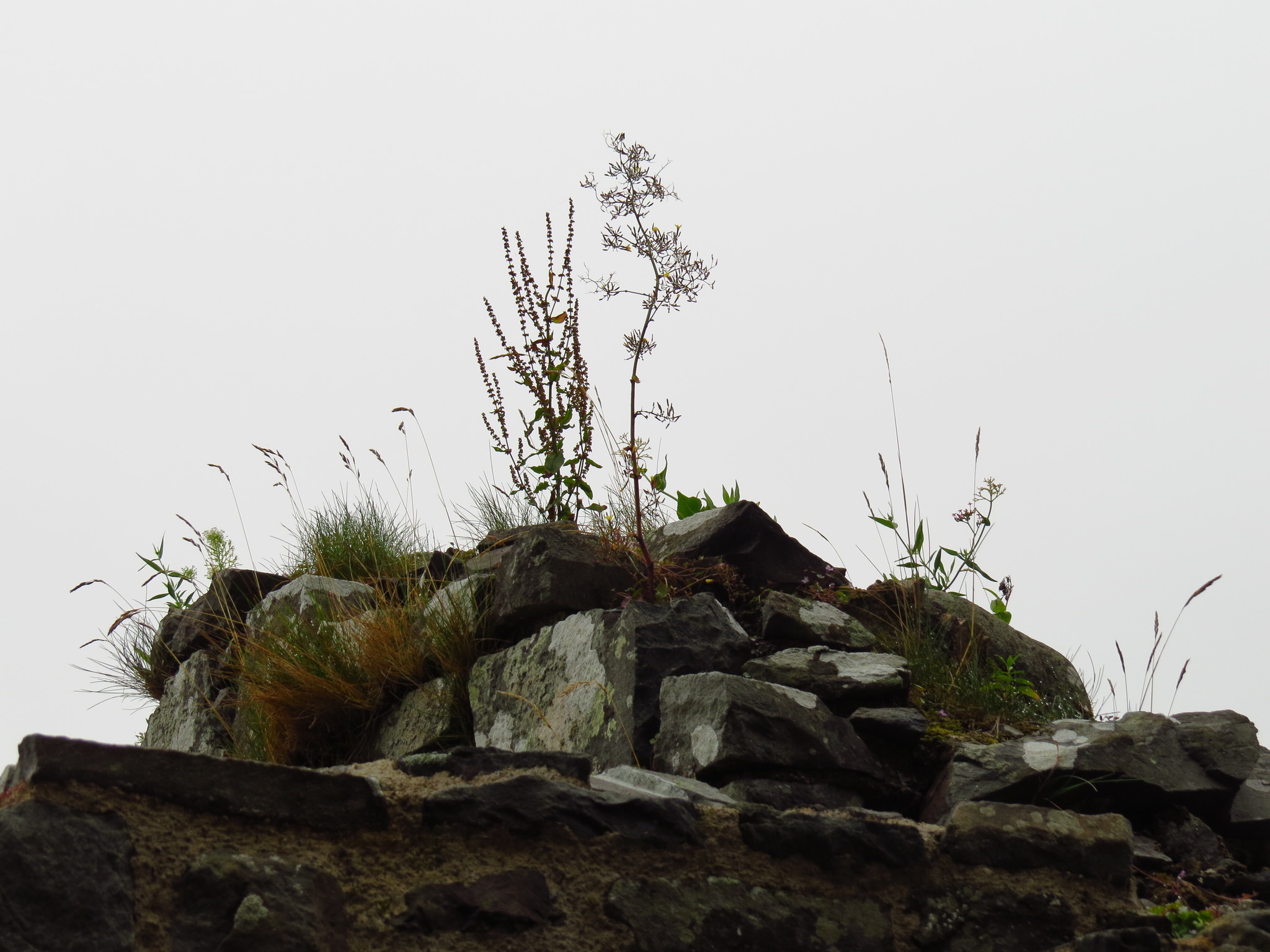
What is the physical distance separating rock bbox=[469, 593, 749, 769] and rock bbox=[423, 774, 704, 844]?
1.01m

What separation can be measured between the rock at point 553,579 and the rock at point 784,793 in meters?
1.09

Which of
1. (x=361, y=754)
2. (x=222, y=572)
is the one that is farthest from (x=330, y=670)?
(x=222, y=572)

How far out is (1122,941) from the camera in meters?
1.78

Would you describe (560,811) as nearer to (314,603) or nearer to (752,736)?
(752,736)

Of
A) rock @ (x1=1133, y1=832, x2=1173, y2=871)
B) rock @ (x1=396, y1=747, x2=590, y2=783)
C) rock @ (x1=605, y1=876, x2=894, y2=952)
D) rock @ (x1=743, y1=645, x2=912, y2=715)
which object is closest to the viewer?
rock @ (x1=605, y1=876, x2=894, y2=952)

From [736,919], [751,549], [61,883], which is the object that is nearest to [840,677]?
[751,549]

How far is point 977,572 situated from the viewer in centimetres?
432

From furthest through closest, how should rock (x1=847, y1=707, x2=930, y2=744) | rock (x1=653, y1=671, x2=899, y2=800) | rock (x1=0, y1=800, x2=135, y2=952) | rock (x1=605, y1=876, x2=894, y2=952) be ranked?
rock (x1=847, y1=707, x2=930, y2=744)
rock (x1=653, y1=671, x2=899, y2=800)
rock (x1=605, y1=876, x2=894, y2=952)
rock (x1=0, y1=800, x2=135, y2=952)

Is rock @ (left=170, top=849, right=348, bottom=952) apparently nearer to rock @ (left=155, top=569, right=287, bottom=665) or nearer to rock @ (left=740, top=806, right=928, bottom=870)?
rock @ (left=740, top=806, right=928, bottom=870)

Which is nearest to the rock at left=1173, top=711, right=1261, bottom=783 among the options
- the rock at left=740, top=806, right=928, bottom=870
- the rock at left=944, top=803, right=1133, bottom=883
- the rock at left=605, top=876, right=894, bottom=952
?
the rock at left=944, top=803, right=1133, bottom=883

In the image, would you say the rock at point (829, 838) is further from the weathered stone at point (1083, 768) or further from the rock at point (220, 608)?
the rock at point (220, 608)

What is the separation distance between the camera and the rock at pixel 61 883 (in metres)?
1.46

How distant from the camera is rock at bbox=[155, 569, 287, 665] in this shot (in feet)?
16.1

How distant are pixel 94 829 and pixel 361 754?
93.9 inches
